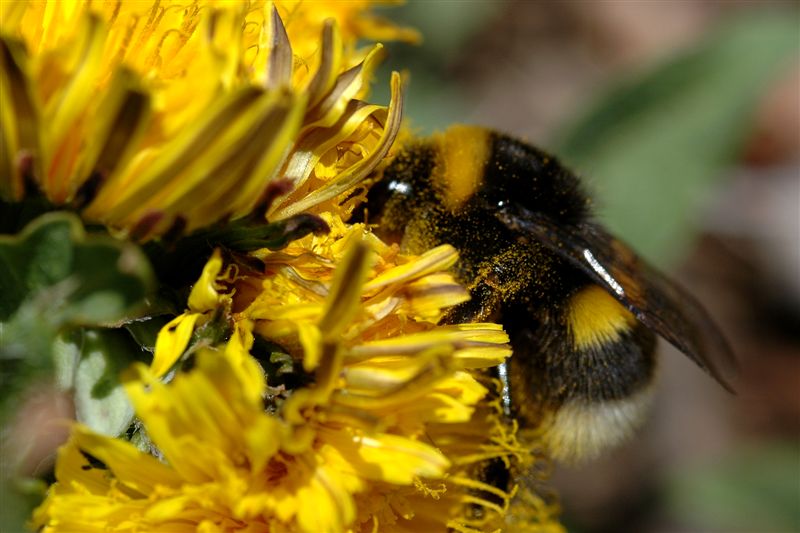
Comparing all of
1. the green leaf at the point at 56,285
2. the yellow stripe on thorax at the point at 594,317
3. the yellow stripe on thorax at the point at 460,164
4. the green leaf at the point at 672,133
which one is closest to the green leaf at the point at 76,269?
the green leaf at the point at 56,285

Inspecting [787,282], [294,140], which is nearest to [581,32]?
[787,282]

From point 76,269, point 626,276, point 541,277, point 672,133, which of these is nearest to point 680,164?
point 672,133

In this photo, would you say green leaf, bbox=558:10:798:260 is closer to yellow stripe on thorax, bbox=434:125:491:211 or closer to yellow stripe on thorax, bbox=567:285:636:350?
yellow stripe on thorax, bbox=567:285:636:350

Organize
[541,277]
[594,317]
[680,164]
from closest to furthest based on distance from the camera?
[541,277] < [594,317] < [680,164]

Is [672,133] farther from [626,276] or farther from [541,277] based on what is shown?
[541,277]

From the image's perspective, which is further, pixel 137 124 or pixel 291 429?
pixel 291 429

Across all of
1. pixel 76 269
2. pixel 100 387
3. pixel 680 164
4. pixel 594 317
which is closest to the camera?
pixel 76 269

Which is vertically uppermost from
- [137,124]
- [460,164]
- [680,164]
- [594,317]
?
[137,124]
